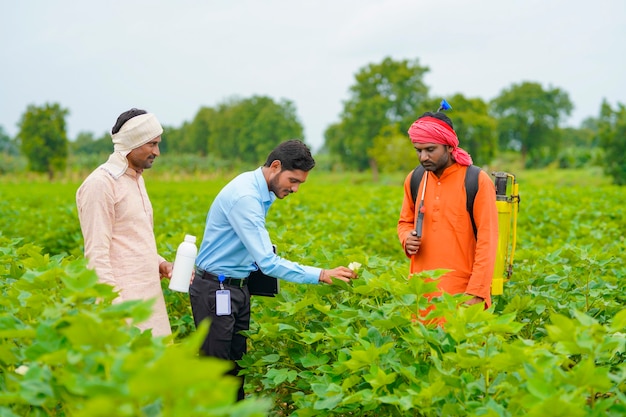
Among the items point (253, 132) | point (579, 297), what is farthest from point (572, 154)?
point (579, 297)

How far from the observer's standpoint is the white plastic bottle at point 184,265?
3.92 meters

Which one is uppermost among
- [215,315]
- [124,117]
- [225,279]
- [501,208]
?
[124,117]

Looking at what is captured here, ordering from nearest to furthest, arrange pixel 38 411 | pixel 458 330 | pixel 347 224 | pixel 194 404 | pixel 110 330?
pixel 194 404, pixel 110 330, pixel 38 411, pixel 458 330, pixel 347 224

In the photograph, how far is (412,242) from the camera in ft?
13.4

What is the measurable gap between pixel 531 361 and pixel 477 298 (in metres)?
1.66

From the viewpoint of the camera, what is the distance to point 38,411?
7.22 feet

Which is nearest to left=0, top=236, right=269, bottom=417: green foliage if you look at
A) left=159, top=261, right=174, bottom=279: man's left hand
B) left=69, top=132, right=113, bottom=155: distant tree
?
left=159, top=261, right=174, bottom=279: man's left hand

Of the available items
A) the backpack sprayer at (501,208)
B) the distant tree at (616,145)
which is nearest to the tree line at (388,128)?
the distant tree at (616,145)

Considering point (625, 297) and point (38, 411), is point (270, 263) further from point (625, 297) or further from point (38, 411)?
point (625, 297)

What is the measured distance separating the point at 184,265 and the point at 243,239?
432 millimetres

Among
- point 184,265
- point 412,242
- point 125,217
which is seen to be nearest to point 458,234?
point 412,242

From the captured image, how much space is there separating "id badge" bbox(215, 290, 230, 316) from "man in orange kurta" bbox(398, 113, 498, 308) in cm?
108

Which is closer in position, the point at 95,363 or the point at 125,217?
the point at 95,363

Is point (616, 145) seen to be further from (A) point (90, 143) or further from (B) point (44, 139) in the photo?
(A) point (90, 143)
